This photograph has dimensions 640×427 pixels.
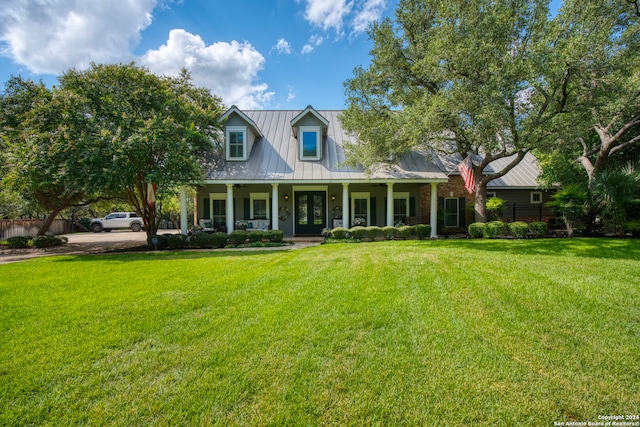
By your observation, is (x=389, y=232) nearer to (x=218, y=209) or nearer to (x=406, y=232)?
(x=406, y=232)

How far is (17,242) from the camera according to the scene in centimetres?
1269

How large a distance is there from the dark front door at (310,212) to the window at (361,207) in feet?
5.01

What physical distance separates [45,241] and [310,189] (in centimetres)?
1234

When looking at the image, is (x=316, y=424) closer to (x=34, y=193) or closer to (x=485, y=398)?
(x=485, y=398)

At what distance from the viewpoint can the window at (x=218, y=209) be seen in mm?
14859

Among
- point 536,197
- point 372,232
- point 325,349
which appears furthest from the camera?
point 536,197

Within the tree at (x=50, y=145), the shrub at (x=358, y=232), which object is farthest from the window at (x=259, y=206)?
the tree at (x=50, y=145)

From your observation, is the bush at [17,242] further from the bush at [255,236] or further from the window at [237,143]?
the bush at [255,236]

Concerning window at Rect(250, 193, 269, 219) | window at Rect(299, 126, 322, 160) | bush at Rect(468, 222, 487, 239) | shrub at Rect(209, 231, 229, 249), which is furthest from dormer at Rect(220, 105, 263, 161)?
bush at Rect(468, 222, 487, 239)

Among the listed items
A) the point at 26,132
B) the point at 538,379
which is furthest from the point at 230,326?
the point at 26,132

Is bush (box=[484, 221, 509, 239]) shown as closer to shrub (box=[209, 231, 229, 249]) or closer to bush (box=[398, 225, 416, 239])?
bush (box=[398, 225, 416, 239])

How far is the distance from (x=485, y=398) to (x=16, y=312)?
19.6 ft

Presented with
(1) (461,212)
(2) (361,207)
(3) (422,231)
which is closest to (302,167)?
(2) (361,207)

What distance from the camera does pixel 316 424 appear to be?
2053 millimetres
